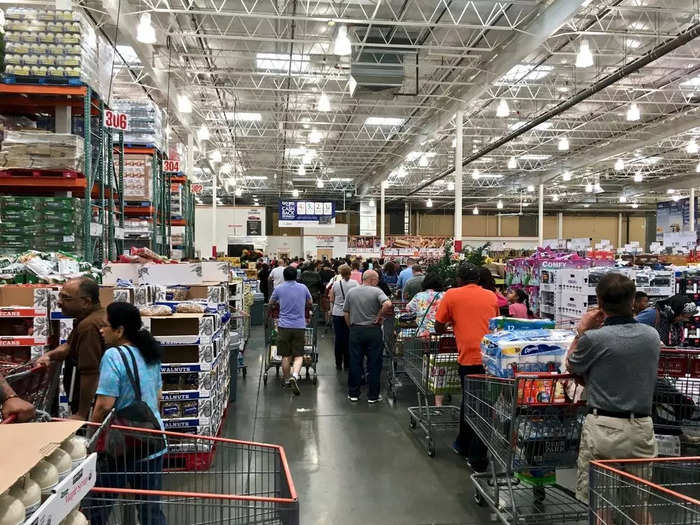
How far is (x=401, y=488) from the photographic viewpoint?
13.6 ft

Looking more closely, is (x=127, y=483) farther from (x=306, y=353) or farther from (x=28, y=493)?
(x=306, y=353)

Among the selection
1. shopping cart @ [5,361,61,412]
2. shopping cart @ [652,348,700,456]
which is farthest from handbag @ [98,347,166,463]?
shopping cart @ [652,348,700,456]

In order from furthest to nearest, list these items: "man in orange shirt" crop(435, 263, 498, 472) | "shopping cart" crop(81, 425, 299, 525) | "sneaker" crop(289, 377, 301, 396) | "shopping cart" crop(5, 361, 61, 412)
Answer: "sneaker" crop(289, 377, 301, 396) → "man in orange shirt" crop(435, 263, 498, 472) → "shopping cart" crop(5, 361, 61, 412) → "shopping cart" crop(81, 425, 299, 525)

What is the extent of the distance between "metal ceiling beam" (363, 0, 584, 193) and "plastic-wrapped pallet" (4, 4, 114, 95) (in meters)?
7.63

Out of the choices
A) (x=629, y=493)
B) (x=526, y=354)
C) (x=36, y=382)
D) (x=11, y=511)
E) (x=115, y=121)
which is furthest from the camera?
(x=115, y=121)

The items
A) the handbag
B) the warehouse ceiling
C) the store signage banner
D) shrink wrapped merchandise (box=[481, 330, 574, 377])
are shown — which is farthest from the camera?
the store signage banner

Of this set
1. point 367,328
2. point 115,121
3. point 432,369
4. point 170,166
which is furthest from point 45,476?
point 170,166

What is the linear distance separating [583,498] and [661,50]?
33.6 feet

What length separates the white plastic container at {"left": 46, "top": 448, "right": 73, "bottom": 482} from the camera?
1514 mm

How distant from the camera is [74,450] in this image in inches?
64.1

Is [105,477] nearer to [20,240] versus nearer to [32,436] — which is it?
[32,436]

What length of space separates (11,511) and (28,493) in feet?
0.30

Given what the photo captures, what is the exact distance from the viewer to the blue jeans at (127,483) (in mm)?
1960

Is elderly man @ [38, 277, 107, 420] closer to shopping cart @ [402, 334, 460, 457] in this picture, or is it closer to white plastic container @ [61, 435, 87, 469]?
white plastic container @ [61, 435, 87, 469]
